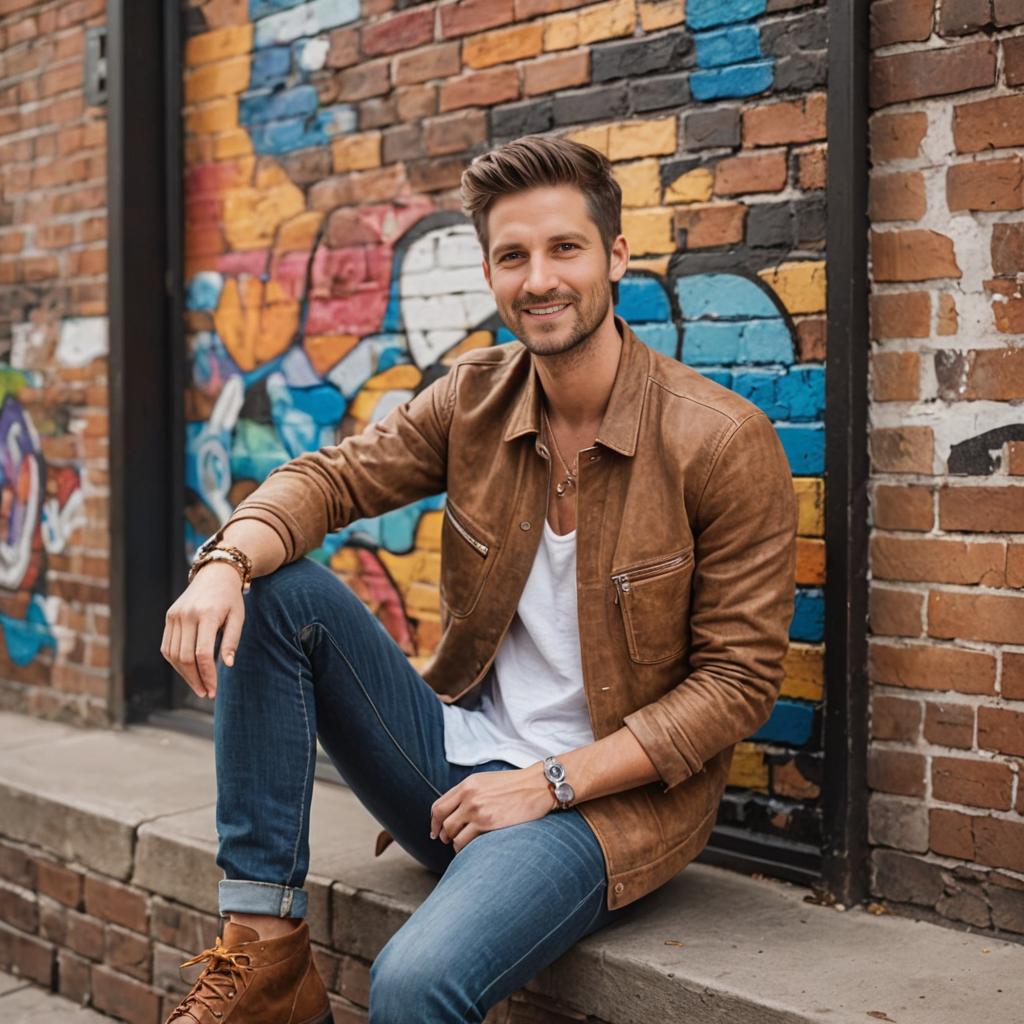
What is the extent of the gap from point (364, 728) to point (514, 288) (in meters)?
0.95

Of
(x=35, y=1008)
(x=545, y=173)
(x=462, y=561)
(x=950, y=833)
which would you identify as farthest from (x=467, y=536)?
(x=35, y=1008)

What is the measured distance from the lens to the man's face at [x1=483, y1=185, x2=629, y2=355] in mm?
2684

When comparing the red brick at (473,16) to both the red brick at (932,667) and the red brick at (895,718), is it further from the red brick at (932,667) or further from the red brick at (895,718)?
the red brick at (895,718)

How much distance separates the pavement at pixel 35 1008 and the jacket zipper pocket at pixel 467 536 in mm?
1940

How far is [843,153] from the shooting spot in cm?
286

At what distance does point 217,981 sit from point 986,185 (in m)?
2.21

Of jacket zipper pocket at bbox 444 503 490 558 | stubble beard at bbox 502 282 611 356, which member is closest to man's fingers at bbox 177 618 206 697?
jacket zipper pocket at bbox 444 503 490 558

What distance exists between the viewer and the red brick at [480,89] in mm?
3660

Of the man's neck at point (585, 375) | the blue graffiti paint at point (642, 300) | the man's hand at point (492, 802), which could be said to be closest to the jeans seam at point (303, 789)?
the man's hand at point (492, 802)

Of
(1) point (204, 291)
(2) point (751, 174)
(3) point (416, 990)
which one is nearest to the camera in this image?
(3) point (416, 990)

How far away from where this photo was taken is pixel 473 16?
376 cm

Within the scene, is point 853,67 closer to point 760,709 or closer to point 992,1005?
point 760,709

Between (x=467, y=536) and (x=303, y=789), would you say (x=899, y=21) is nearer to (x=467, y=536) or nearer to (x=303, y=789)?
(x=467, y=536)

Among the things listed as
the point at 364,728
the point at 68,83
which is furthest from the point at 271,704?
the point at 68,83
